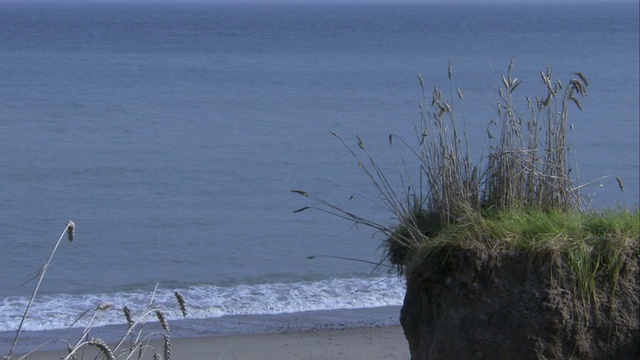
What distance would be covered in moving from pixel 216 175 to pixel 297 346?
8765 mm

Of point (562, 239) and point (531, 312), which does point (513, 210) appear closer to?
point (562, 239)

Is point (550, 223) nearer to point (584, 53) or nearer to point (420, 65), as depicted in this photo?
point (420, 65)

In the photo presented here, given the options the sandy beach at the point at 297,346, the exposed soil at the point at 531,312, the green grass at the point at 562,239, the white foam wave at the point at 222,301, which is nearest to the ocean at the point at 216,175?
the white foam wave at the point at 222,301

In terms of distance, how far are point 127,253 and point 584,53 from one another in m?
42.5

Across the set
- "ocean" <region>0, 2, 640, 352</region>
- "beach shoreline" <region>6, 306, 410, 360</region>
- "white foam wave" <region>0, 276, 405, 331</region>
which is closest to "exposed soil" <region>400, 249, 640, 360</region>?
"ocean" <region>0, 2, 640, 352</region>

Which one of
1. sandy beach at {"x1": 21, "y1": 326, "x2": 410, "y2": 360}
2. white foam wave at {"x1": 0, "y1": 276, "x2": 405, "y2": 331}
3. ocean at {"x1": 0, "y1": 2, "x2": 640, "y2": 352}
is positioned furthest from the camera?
ocean at {"x1": 0, "y1": 2, "x2": 640, "y2": 352}

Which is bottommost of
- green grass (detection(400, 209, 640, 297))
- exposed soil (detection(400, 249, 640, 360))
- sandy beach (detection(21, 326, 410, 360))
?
sandy beach (detection(21, 326, 410, 360))

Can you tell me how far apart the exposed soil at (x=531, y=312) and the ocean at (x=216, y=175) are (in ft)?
3.99

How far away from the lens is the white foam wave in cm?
928

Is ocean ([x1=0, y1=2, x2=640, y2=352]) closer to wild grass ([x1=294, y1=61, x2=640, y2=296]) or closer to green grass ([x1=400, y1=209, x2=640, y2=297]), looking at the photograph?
wild grass ([x1=294, y1=61, x2=640, y2=296])

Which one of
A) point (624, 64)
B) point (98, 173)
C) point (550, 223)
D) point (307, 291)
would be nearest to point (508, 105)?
point (550, 223)

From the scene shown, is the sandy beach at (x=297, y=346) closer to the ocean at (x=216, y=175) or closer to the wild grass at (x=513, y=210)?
the ocean at (x=216, y=175)

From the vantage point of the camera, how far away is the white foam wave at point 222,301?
Result: 365 inches

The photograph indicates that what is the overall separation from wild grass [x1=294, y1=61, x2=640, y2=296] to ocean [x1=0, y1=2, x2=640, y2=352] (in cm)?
61
